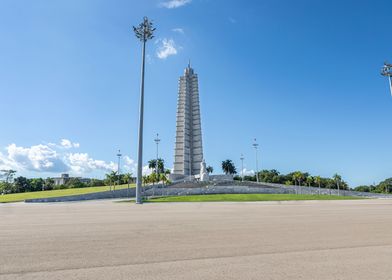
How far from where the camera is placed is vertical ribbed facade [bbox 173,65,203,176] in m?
93.2

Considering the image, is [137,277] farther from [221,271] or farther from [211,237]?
[211,237]

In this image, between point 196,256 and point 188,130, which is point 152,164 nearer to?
point 188,130

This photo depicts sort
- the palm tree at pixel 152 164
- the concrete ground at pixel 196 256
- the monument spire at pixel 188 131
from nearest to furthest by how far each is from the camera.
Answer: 1. the concrete ground at pixel 196 256
2. the monument spire at pixel 188 131
3. the palm tree at pixel 152 164

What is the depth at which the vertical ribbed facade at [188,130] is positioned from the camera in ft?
306

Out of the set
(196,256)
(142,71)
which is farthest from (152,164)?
(196,256)

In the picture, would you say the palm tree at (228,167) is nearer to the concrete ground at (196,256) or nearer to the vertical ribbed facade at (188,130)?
the vertical ribbed facade at (188,130)

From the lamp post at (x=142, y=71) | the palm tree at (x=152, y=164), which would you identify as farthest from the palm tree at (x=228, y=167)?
the lamp post at (x=142, y=71)

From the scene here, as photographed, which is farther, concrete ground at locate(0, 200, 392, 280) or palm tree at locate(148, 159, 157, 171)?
palm tree at locate(148, 159, 157, 171)

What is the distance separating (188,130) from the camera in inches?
3826

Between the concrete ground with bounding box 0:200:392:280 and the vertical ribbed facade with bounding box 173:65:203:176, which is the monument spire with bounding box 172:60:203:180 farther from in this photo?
the concrete ground with bounding box 0:200:392:280

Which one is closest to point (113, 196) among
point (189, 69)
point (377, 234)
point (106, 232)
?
point (106, 232)

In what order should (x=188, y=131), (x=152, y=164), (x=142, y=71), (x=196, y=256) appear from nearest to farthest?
1. (x=196, y=256)
2. (x=142, y=71)
3. (x=188, y=131)
4. (x=152, y=164)

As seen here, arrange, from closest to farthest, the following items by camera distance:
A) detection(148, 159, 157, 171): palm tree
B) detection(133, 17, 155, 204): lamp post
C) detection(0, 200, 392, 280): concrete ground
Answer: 1. detection(0, 200, 392, 280): concrete ground
2. detection(133, 17, 155, 204): lamp post
3. detection(148, 159, 157, 171): palm tree

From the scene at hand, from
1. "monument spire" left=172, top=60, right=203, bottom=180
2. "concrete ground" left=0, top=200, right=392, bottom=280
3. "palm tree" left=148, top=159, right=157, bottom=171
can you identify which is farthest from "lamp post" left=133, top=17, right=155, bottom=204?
"palm tree" left=148, top=159, right=157, bottom=171
